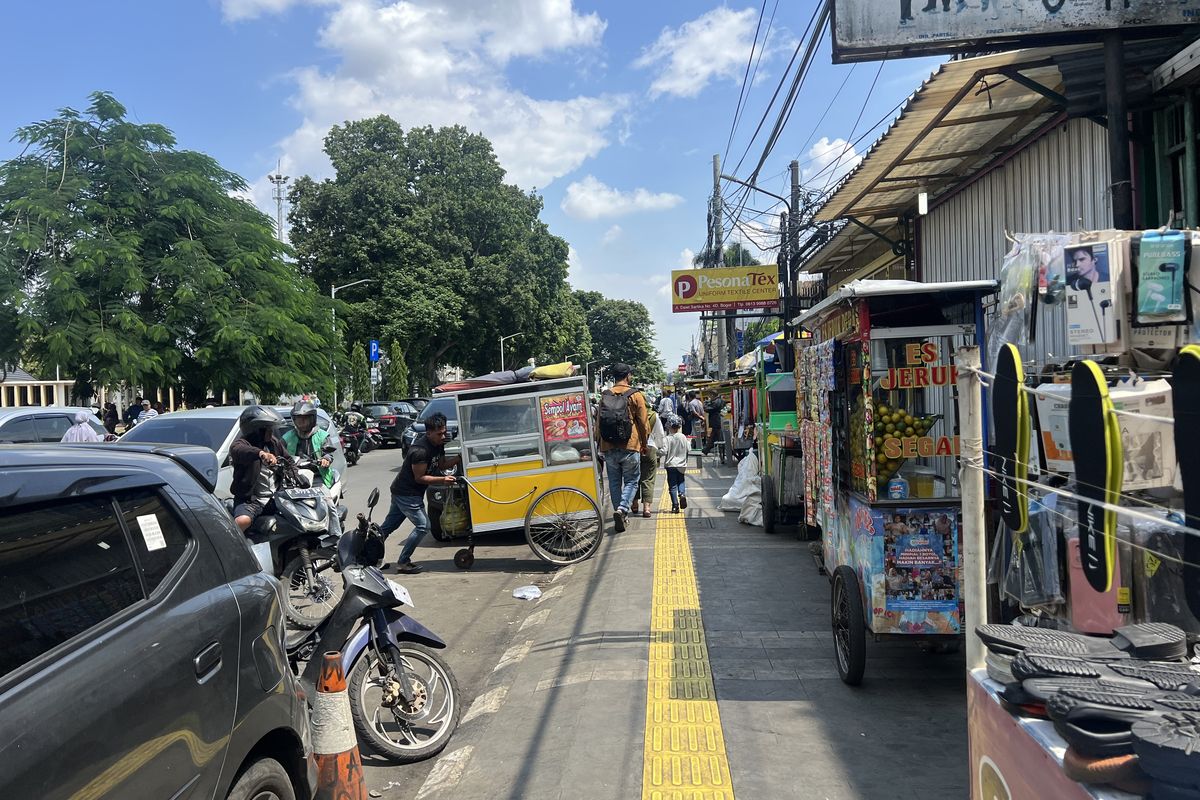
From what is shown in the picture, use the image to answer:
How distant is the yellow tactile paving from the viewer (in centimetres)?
372

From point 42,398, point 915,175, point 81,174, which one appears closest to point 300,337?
point 81,174

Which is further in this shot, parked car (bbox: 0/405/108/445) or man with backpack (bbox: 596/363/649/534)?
parked car (bbox: 0/405/108/445)

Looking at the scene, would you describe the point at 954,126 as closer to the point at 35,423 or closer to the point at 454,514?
the point at 454,514

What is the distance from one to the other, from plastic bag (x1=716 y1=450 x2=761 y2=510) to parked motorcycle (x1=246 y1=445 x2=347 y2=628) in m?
5.46

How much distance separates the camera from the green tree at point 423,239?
3634cm

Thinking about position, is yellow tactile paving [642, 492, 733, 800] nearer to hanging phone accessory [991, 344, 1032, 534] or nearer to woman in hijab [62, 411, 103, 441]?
hanging phone accessory [991, 344, 1032, 534]

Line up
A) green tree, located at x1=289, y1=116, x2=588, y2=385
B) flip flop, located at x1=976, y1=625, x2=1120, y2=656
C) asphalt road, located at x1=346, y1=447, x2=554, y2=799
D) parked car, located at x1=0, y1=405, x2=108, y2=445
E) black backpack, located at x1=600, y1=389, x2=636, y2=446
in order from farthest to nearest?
green tree, located at x1=289, y1=116, x2=588, y2=385, parked car, located at x1=0, y1=405, x2=108, y2=445, black backpack, located at x1=600, y1=389, x2=636, y2=446, asphalt road, located at x1=346, y1=447, x2=554, y2=799, flip flop, located at x1=976, y1=625, x2=1120, y2=656

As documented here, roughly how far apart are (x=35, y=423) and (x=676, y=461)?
9219 millimetres

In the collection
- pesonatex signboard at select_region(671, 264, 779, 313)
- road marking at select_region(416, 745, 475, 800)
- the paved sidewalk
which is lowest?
road marking at select_region(416, 745, 475, 800)

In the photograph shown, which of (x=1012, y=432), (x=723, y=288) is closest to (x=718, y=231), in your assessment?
(x=723, y=288)

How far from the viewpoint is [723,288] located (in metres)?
24.0

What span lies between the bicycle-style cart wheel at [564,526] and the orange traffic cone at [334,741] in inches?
184

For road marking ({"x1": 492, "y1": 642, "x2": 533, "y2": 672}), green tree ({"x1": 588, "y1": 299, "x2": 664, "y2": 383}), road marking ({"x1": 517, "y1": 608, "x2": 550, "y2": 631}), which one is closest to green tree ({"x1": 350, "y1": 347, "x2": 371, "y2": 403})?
road marking ({"x1": 517, "y1": 608, "x2": 550, "y2": 631})

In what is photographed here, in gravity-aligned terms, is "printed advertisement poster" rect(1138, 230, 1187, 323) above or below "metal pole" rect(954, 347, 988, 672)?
above
